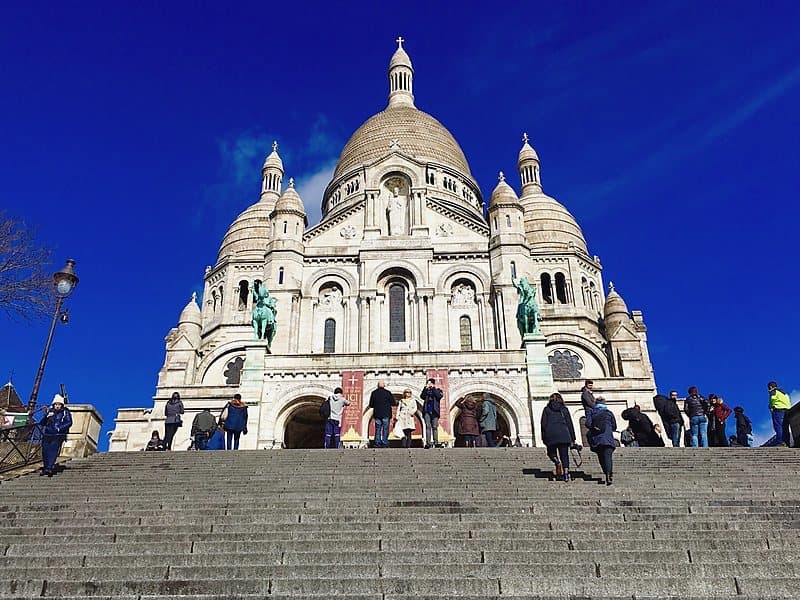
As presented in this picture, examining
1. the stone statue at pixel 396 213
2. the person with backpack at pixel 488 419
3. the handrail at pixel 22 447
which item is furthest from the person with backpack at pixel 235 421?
the stone statue at pixel 396 213

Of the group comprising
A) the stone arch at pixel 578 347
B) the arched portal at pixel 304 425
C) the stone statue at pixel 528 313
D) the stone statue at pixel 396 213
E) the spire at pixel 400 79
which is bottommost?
the arched portal at pixel 304 425

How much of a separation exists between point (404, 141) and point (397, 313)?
2066cm

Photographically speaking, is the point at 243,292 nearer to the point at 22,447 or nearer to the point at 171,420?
the point at 171,420

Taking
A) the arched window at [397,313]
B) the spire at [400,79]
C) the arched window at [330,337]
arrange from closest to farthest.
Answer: the arched window at [330,337] → the arched window at [397,313] → the spire at [400,79]

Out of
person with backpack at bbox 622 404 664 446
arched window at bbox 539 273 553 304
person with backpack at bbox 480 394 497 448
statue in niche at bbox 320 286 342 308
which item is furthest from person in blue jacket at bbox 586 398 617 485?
arched window at bbox 539 273 553 304

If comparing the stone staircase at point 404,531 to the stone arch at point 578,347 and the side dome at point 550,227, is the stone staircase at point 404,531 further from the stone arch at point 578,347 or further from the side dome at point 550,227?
the side dome at point 550,227

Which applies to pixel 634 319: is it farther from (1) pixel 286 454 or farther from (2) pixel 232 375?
(1) pixel 286 454

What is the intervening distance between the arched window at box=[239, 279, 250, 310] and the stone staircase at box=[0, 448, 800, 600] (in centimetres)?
2925

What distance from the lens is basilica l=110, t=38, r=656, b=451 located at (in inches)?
1069

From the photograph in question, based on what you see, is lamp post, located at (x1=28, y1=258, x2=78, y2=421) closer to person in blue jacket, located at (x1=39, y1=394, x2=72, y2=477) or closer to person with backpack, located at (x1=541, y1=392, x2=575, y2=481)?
person in blue jacket, located at (x1=39, y1=394, x2=72, y2=477)

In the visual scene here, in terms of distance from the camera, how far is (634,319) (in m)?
41.9

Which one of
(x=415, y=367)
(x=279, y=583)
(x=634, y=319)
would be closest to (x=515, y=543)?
(x=279, y=583)

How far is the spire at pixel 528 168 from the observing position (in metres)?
52.5

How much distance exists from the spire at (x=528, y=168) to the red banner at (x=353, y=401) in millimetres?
29153
